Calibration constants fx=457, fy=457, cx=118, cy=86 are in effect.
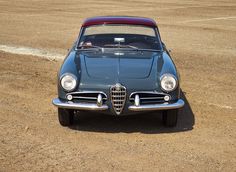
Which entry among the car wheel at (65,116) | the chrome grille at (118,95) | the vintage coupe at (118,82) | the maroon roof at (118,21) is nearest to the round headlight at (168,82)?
the vintage coupe at (118,82)

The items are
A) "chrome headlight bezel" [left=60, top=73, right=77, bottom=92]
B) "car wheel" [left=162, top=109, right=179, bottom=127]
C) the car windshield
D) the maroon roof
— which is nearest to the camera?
"chrome headlight bezel" [left=60, top=73, right=77, bottom=92]

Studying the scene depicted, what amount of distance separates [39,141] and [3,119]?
48.9 inches

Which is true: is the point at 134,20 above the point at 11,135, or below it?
above

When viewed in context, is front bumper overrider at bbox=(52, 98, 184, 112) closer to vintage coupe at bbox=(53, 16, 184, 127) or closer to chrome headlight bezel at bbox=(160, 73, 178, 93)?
vintage coupe at bbox=(53, 16, 184, 127)

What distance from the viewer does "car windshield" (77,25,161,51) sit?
7.84 m

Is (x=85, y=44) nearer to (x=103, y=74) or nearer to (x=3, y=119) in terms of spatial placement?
(x=103, y=74)

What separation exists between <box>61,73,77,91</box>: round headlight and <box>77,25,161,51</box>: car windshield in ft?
4.03

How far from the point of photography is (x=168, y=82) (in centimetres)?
666

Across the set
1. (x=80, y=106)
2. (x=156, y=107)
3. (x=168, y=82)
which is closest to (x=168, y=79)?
(x=168, y=82)

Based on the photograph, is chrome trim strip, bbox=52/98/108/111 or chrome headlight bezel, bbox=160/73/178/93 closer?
Answer: chrome trim strip, bbox=52/98/108/111

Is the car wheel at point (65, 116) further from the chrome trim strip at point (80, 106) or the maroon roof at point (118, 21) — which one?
the maroon roof at point (118, 21)

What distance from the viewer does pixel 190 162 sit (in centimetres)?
567

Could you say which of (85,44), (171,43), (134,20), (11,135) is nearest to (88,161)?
(11,135)

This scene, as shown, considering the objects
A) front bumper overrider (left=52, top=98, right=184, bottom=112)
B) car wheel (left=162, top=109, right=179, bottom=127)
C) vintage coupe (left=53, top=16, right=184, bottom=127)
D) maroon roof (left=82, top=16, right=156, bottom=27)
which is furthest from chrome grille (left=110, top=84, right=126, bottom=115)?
maroon roof (left=82, top=16, right=156, bottom=27)
